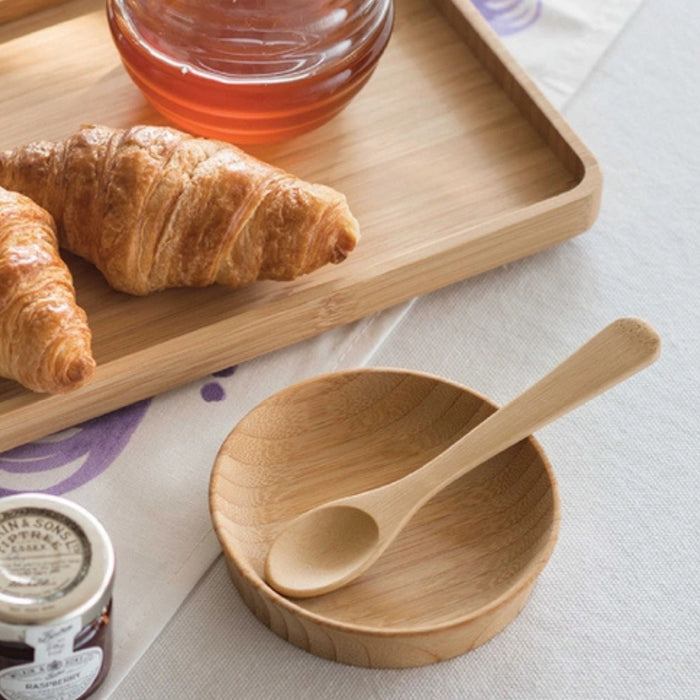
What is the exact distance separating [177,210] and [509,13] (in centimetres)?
58

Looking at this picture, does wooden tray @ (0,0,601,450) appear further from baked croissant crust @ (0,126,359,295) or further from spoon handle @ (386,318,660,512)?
spoon handle @ (386,318,660,512)

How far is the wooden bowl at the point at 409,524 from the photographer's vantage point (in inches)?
41.0

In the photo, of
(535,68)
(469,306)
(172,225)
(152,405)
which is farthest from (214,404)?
(535,68)

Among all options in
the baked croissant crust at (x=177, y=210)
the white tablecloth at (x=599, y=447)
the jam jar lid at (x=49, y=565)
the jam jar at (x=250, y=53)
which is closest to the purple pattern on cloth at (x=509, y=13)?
the white tablecloth at (x=599, y=447)

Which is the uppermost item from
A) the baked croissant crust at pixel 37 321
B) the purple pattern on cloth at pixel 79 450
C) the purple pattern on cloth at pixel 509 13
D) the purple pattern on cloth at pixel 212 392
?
the purple pattern on cloth at pixel 509 13

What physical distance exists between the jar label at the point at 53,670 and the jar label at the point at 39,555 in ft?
0.08

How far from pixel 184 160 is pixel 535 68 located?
490 mm

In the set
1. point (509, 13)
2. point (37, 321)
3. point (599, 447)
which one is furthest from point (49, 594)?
point (509, 13)

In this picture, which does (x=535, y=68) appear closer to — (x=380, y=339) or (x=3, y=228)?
(x=380, y=339)

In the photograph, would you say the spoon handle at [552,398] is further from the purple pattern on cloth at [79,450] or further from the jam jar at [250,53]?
the jam jar at [250,53]

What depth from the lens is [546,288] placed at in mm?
1348

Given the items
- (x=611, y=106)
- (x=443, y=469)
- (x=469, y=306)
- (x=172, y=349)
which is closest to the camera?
(x=443, y=469)

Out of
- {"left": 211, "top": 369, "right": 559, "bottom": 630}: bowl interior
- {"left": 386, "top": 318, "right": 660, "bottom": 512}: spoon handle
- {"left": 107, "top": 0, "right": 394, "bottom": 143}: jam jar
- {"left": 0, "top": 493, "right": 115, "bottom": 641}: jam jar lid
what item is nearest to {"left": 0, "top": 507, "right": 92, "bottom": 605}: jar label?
{"left": 0, "top": 493, "right": 115, "bottom": 641}: jam jar lid

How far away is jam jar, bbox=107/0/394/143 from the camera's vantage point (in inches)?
51.1
